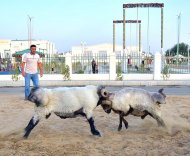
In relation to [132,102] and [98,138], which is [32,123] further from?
[132,102]

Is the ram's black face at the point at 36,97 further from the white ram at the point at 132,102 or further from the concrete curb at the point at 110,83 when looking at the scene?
the concrete curb at the point at 110,83

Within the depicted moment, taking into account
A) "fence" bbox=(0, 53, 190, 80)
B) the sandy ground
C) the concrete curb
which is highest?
"fence" bbox=(0, 53, 190, 80)

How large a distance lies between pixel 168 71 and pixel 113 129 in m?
17.0

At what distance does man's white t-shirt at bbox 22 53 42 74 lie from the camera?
10.8 m

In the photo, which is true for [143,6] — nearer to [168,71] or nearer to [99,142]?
[168,71]

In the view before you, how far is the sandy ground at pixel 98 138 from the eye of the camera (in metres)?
5.76

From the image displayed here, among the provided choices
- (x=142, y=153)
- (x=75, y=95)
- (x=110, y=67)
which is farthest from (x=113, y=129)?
(x=110, y=67)

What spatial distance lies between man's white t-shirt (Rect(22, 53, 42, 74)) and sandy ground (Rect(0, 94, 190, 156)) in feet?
6.42

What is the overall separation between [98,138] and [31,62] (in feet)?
16.0

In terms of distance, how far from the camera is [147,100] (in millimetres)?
6941

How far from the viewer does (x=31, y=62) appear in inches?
428

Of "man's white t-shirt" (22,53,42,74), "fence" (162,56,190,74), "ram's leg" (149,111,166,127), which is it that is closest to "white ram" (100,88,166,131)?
"ram's leg" (149,111,166,127)

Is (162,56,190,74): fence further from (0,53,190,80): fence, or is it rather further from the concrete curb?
the concrete curb

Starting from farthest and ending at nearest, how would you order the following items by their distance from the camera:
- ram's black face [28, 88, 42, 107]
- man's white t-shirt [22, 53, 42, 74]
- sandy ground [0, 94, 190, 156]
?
man's white t-shirt [22, 53, 42, 74] < ram's black face [28, 88, 42, 107] < sandy ground [0, 94, 190, 156]
